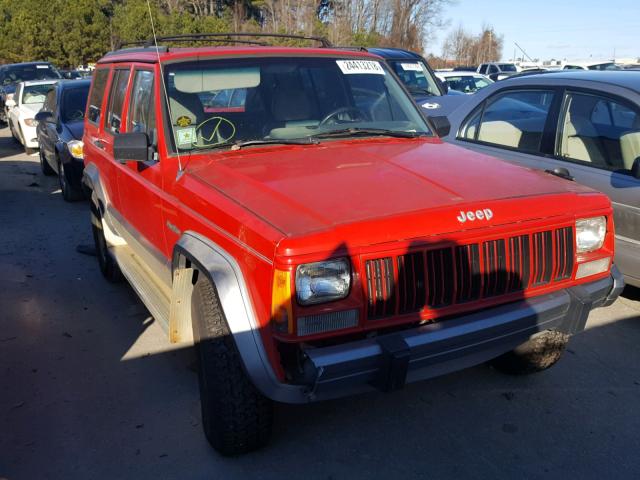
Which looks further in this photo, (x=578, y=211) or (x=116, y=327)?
(x=116, y=327)

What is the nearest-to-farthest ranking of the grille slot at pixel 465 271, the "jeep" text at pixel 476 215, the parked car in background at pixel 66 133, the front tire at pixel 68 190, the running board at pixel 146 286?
the grille slot at pixel 465 271
the "jeep" text at pixel 476 215
the running board at pixel 146 286
the parked car in background at pixel 66 133
the front tire at pixel 68 190

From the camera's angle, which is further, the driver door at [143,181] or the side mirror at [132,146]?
the driver door at [143,181]

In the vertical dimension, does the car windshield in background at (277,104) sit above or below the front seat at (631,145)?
above

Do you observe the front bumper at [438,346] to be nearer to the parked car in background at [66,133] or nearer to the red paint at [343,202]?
the red paint at [343,202]

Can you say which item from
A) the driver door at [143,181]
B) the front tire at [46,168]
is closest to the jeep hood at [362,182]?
the driver door at [143,181]

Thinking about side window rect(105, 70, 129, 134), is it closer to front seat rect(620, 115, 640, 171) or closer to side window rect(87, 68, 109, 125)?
side window rect(87, 68, 109, 125)

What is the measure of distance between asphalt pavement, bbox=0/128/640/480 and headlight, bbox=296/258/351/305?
0.99 m

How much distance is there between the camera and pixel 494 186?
3137mm

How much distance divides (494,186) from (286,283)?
1.27m

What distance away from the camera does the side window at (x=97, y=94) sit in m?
5.36

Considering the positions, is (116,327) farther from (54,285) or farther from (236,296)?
(236,296)

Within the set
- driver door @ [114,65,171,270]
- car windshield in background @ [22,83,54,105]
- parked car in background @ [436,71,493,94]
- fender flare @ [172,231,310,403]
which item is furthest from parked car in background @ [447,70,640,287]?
parked car in background @ [436,71,493,94]

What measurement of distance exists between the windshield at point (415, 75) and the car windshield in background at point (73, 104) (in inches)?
204

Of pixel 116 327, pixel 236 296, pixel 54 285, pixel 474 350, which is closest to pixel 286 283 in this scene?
pixel 236 296
